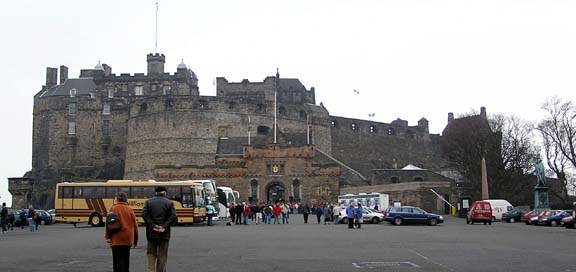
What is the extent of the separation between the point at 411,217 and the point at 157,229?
1035 inches

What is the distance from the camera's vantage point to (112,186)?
35.2 m

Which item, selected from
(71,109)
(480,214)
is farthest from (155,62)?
(480,214)

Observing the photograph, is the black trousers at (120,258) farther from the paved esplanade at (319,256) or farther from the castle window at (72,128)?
the castle window at (72,128)

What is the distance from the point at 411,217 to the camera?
3534 cm

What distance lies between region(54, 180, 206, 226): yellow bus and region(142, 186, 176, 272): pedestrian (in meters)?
23.8

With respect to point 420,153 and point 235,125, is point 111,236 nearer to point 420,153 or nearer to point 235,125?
point 235,125

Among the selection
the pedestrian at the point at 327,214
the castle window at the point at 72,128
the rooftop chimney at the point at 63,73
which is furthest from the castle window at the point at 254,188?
the rooftop chimney at the point at 63,73

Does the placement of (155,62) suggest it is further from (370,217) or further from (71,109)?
(370,217)

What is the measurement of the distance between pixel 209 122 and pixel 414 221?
42004mm

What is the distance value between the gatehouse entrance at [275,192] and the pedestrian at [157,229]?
164 ft

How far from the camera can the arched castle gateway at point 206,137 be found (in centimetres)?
6047

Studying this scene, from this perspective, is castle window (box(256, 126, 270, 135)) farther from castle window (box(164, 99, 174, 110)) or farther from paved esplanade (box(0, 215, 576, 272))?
paved esplanade (box(0, 215, 576, 272))

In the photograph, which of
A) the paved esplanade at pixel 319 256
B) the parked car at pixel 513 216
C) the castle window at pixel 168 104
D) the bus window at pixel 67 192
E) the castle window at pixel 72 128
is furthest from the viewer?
the castle window at pixel 72 128

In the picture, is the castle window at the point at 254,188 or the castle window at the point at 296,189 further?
the castle window at the point at 296,189
